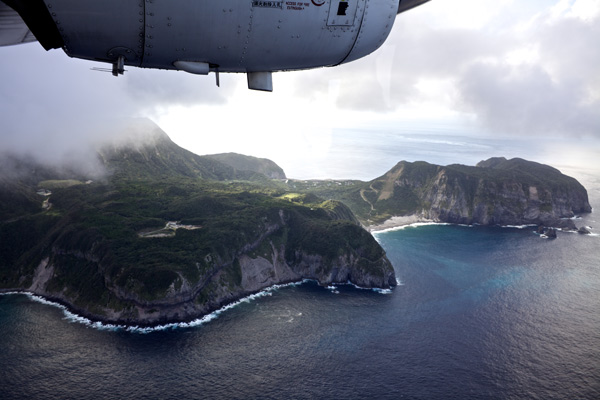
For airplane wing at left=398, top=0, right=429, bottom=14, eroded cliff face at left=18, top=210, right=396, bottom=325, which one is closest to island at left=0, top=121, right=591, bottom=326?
eroded cliff face at left=18, top=210, right=396, bottom=325

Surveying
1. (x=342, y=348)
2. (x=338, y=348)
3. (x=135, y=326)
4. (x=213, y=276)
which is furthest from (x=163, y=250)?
(x=342, y=348)

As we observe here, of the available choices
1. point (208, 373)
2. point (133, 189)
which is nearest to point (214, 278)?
point (208, 373)

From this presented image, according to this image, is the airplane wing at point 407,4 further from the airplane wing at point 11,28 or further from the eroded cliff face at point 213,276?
the eroded cliff face at point 213,276

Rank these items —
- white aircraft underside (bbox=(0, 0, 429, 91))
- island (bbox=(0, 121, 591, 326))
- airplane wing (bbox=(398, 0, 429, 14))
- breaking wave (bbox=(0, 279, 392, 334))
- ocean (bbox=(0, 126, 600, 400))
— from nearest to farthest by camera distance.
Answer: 1. white aircraft underside (bbox=(0, 0, 429, 91))
2. airplane wing (bbox=(398, 0, 429, 14))
3. ocean (bbox=(0, 126, 600, 400))
4. breaking wave (bbox=(0, 279, 392, 334))
5. island (bbox=(0, 121, 591, 326))

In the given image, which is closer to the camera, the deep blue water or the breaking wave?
the deep blue water

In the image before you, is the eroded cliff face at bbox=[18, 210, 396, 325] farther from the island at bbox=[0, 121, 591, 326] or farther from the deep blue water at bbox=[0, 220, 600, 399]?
the deep blue water at bbox=[0, 220, 600, 399]

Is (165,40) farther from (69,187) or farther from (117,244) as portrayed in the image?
(69,187)
